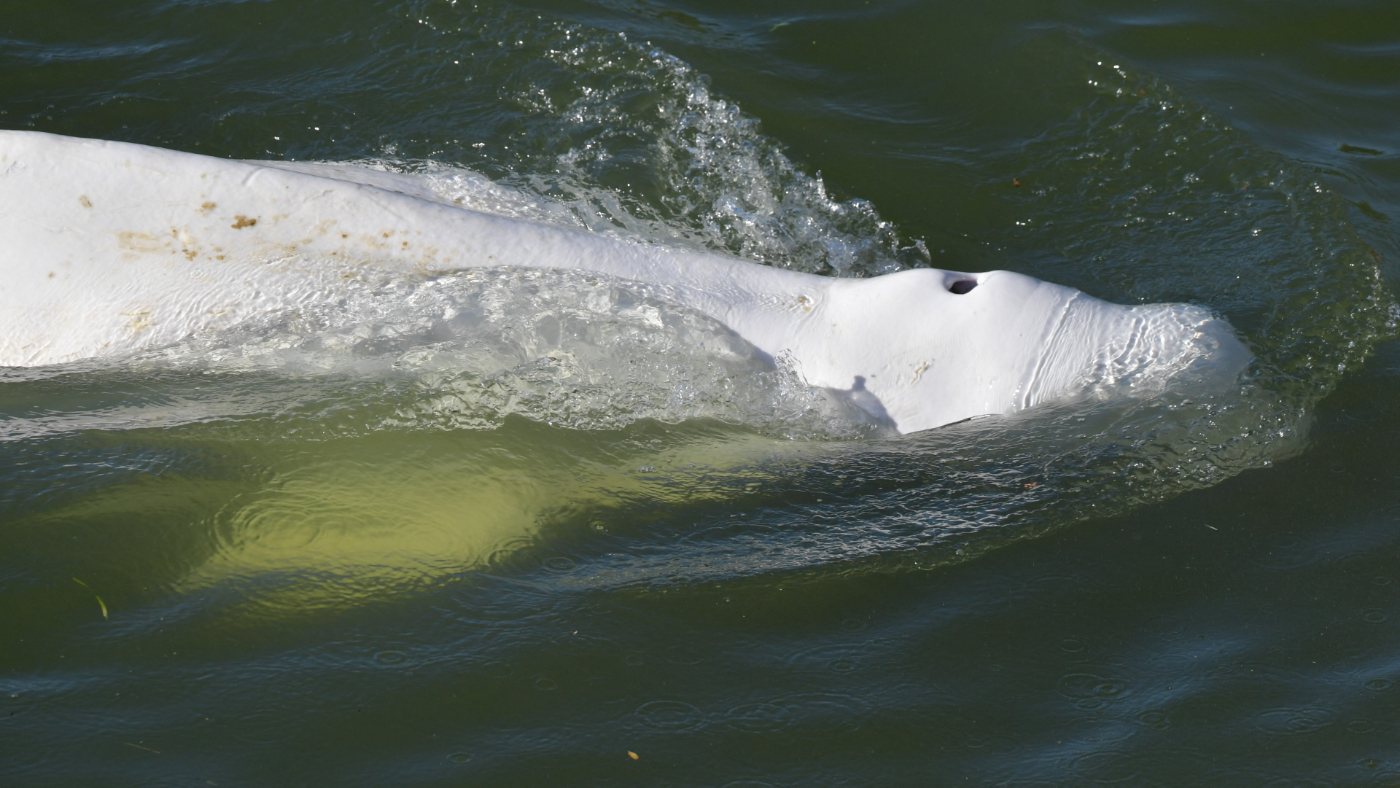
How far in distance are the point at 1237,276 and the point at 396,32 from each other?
13.7ft

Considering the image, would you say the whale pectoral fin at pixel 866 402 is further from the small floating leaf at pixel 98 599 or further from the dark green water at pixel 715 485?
the small floating leaf at pixel 98 599

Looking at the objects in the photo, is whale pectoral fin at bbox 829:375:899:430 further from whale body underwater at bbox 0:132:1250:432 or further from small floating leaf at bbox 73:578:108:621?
small floating leaf at bbox 73:578:108:621

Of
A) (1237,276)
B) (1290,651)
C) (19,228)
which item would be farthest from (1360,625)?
A: (19,228)

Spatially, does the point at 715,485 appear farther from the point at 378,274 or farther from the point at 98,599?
the point at 98,599

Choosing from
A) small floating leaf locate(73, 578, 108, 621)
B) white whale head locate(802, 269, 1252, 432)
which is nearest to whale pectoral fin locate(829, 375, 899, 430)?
white whale head locate(802, 269, 1252, 432)

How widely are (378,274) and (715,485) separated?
3.99 feet

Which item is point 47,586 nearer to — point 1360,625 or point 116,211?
point 116,211

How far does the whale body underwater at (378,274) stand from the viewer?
10.9 feet

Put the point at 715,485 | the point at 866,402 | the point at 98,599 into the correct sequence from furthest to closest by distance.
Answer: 1. the point at 866,402
2. the point at 715,485
3. the point at 98,599

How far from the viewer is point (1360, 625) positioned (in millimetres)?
2920

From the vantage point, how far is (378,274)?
344 cm

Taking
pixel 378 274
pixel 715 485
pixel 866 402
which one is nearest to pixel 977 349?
pixel 866 402

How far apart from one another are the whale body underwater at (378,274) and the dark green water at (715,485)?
0.10 metres

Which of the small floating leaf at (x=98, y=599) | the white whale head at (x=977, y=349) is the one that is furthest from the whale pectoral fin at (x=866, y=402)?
the small floating leaf at (x=98, y=599)
